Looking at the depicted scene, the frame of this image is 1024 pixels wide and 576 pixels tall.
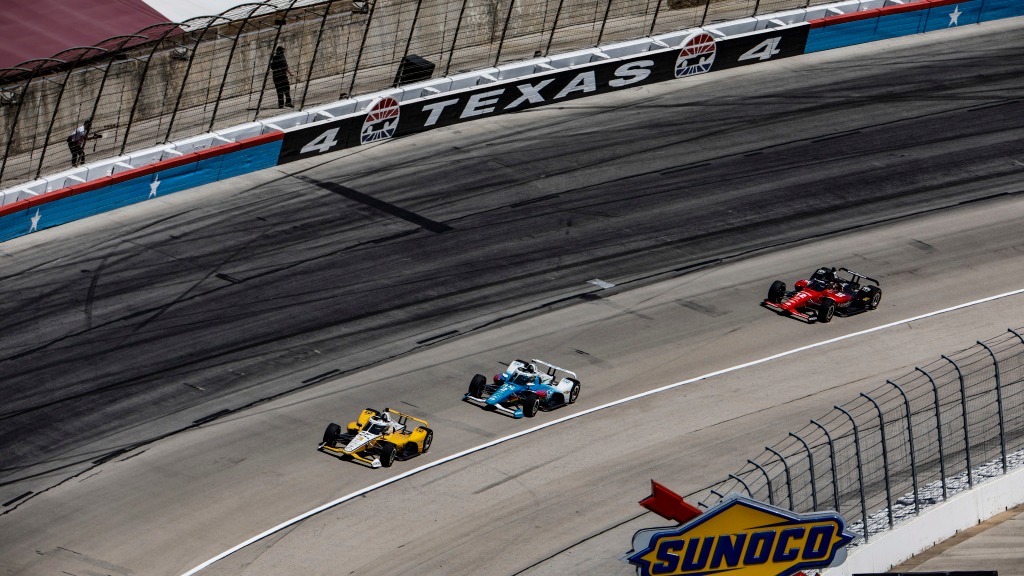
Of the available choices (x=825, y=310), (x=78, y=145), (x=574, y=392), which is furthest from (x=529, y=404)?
(x=78, y=145)

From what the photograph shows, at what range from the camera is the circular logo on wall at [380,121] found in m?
33.9

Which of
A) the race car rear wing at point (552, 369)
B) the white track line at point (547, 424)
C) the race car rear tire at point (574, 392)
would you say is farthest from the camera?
the race car rear wing at point (552, 369)

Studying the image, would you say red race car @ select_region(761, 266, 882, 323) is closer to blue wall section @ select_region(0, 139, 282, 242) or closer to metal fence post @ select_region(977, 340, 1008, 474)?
metal fence post @ select_region(977, 340, 1008, 474)

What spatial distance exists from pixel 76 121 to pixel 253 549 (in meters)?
16.7

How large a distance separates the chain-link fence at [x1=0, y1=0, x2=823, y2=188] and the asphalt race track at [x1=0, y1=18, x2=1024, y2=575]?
2.07 m

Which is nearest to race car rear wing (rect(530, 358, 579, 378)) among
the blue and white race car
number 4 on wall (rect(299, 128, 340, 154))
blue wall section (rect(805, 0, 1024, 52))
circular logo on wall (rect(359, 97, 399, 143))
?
the blue and white race car

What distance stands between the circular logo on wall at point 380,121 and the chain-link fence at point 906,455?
1545cm

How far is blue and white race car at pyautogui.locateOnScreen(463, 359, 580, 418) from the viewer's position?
76.1ft

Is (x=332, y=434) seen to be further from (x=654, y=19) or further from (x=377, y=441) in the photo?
(x=654, y=19)

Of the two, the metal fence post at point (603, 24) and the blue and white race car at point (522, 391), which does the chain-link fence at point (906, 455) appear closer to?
the blue and white race car at point (522, 391)

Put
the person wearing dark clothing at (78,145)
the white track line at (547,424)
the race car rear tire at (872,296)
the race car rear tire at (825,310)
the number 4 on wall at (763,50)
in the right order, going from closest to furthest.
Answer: the white track line at (547,424) < the race car rear tire at (825,310) < the race car rear tire at (872,296) < the person wearing dark clothing at (78,145) < the number 4 on wall at (763,50)

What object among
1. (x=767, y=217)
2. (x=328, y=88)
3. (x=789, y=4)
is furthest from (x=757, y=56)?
(x=328, y=88)

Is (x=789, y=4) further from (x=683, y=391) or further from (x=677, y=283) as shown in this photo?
(x=683, y=391)

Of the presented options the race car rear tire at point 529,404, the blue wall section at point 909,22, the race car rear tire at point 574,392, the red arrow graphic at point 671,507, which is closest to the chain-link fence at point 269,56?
the blue wall section at point 909,22
